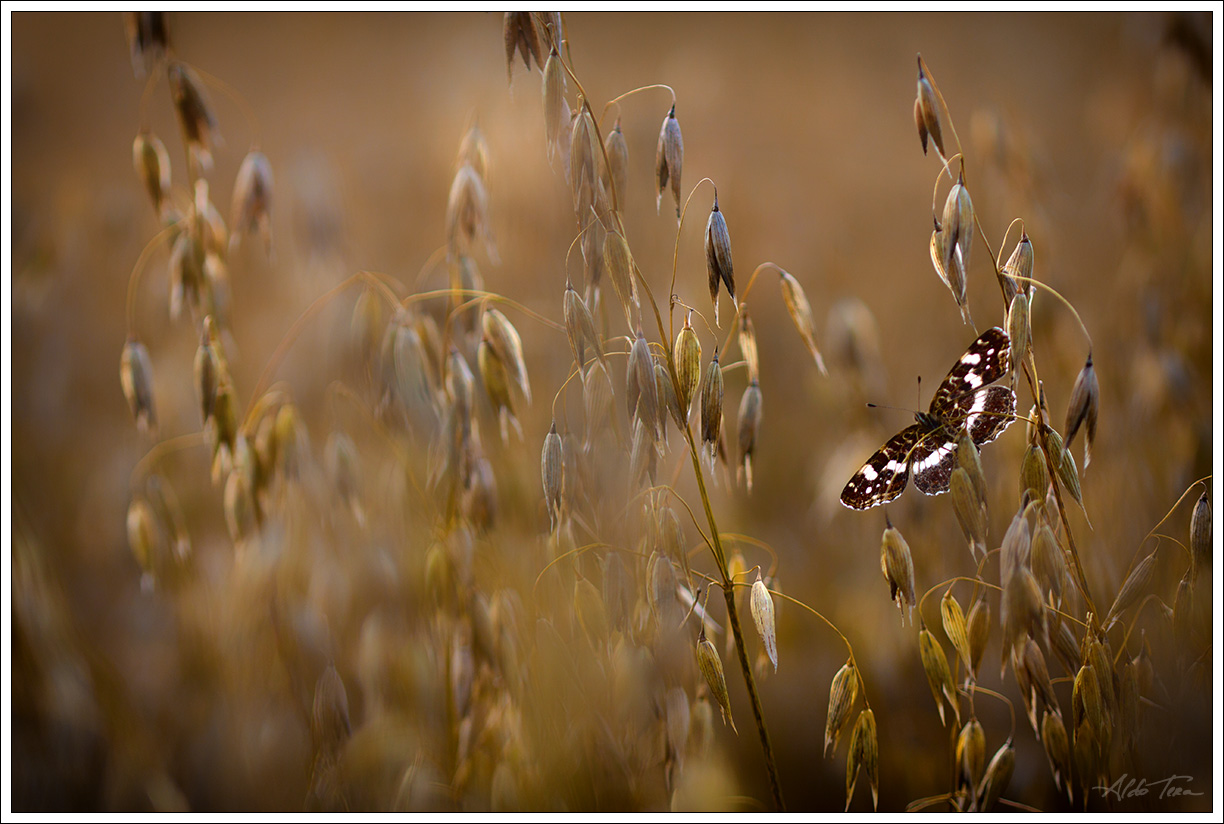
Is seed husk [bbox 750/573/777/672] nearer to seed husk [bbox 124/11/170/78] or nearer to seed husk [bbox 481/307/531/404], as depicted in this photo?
seed husk [bbox 481/307/531/404]

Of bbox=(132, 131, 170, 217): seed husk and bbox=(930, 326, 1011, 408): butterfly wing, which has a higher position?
bbox=(132, 131, 170, 217): seed husk

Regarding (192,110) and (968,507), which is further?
(192,110)

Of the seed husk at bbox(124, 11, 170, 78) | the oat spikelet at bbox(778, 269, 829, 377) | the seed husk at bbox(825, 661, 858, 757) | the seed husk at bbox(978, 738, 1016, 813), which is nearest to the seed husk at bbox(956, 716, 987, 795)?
the seed husk at bbox(978, 738, 1016, 813)

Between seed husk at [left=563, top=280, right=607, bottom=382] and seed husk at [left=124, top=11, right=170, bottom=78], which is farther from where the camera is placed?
seed husk at [left=124, top=11, right=170, bottom=78]

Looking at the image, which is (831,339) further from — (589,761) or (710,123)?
(589,761)
